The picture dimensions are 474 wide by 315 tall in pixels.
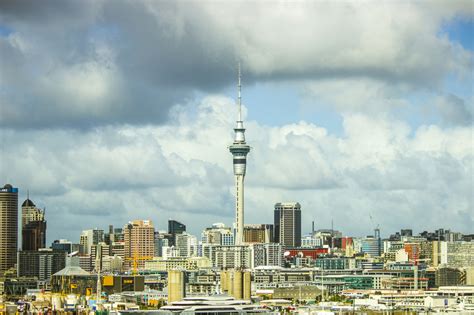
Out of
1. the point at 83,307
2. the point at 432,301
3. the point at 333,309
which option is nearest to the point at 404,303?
the point at 432,301

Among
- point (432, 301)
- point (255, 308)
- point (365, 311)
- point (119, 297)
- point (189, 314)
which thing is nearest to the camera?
point (189, 314)

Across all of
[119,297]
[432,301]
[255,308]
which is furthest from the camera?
[119,297]

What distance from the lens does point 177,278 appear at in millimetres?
149750

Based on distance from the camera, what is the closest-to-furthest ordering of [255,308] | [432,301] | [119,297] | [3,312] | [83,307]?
[255,308]
[3,312]
[83,307]
[432,301]
[119,297]

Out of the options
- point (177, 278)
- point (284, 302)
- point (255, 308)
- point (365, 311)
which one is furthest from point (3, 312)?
point (284, 302)

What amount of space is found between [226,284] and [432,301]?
35475mm

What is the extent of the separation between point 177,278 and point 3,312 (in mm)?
18453

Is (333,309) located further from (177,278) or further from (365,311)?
(177,278)

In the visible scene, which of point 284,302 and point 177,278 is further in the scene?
point 284,302

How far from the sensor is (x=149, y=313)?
126625mm

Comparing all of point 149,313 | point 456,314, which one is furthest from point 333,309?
point 149,313

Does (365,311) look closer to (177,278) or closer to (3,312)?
(177,278)

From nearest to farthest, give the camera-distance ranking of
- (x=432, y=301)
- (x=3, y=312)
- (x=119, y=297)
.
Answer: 1. (x=3, y=312)
2. (x=432, y=301)
3. (x=119, y=297)

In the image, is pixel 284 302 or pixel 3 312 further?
pixel 284 302
